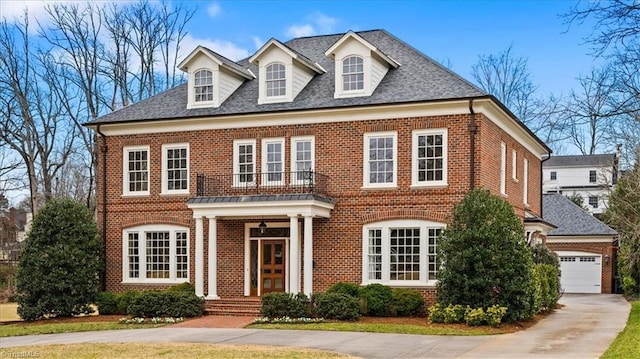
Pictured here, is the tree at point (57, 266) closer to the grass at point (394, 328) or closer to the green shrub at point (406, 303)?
the grass at point (394, 328)

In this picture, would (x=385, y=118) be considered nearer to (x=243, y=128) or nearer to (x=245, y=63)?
(x=243, y=128)

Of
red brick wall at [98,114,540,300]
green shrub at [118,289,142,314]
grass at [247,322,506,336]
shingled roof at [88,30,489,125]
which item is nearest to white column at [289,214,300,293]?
red brick wall at [98,114,540,300]

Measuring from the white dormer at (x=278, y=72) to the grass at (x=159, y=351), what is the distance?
36.3 ft

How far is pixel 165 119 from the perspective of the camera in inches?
1044

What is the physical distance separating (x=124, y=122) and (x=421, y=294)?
12.3m

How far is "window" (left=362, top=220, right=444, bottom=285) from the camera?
76.9 feet

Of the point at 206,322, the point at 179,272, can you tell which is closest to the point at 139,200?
the point at 179,272

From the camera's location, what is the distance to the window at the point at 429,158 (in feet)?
77.0

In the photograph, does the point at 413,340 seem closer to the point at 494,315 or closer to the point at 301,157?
the point at 494,315

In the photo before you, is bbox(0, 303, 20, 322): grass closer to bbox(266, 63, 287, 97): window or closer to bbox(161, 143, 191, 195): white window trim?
bbox(161, 143, 191, 195): white window trim

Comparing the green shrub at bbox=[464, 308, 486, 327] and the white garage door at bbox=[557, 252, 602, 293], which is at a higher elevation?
the green shrub at bbox=[464, 308, 486, 327]

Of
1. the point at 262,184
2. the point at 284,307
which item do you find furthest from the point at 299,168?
the point at 284,307

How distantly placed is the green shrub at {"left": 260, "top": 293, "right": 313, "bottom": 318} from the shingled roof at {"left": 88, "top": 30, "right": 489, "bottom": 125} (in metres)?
6.34

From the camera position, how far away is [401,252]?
23812mm
